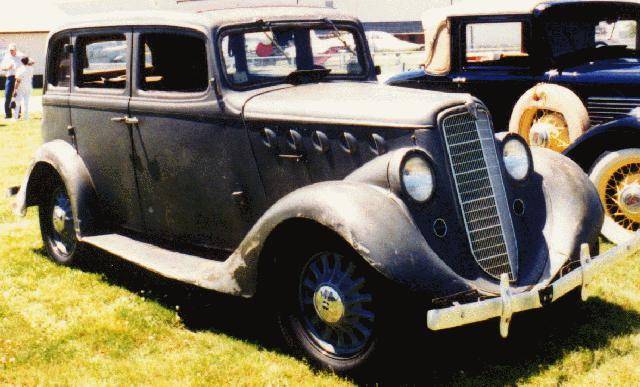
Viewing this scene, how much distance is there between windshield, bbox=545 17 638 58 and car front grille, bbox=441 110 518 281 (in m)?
3.33

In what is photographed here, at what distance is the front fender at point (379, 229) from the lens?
3.36m

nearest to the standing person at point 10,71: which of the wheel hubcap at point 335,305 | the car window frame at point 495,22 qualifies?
the car window frame at point 495,22

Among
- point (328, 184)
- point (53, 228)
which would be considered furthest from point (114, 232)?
point (328, 184)

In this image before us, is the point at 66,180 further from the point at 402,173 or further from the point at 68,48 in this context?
the point at 402,173

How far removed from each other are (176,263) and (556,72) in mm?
4031

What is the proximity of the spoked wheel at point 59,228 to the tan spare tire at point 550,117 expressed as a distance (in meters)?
3.75

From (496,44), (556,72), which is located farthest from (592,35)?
(496,44)

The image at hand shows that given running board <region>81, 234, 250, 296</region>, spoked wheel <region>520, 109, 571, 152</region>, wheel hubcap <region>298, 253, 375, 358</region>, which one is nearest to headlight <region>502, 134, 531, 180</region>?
wheel hubcap <region>298, 253, 375, 358</region>

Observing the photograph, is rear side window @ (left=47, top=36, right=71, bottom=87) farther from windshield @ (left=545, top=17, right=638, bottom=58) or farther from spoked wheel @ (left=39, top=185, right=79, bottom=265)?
windshield @ (left=545, top=17, right=638, bottom=58)

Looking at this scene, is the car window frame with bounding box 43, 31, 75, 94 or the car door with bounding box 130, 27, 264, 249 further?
the car window frame with bounding box 43, 31, 75, 94

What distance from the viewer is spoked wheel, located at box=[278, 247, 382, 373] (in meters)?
3.57

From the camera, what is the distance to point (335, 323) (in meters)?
3.69

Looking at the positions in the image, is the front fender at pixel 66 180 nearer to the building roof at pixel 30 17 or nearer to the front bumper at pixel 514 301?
the front bumper at pixel 514 301

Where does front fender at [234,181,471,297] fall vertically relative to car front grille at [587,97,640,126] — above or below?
above
